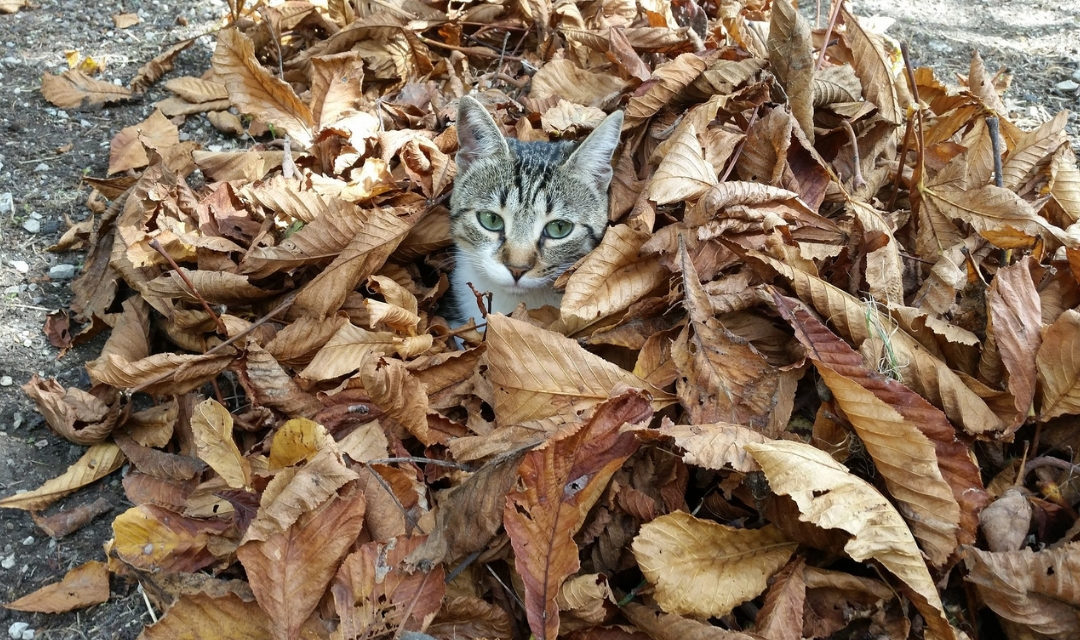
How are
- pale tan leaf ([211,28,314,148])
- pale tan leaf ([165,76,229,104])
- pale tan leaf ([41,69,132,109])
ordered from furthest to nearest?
pale tan leaf ([165,76,229,104]) → pale tan leaf ([41,69,132,109]) → pale tan leaf ([211,28,314,148])

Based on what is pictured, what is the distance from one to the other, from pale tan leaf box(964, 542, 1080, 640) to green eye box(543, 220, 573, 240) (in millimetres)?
1711

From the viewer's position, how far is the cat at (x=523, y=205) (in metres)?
2.88

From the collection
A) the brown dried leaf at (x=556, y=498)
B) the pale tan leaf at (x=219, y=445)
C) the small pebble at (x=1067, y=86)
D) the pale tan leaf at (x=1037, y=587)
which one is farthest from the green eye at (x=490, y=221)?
the small pebble at (x=1067, y=86)

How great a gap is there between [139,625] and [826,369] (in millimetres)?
1764

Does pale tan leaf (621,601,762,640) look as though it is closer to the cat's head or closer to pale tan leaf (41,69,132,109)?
the cat's head

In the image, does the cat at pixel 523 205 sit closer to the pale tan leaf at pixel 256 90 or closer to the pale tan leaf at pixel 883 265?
the pale tan leaf at pixel 256 90

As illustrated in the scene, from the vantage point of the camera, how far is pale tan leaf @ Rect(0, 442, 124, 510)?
223cm

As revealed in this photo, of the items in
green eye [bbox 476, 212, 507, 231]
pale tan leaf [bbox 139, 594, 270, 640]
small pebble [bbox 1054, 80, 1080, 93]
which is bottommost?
pale tan leaf [bbox 139, 594, 270, 640]

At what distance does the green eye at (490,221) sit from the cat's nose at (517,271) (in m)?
0.21

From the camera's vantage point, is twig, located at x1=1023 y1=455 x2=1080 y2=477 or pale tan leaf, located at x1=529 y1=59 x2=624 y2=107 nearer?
twig, located at x1=1023 y1=455 x2=1080 y2=477

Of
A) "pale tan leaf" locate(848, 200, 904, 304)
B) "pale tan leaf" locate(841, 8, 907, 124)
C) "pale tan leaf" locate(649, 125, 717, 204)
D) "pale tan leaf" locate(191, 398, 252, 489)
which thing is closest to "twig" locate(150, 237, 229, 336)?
"pale tan leaf" locate(191, 398, 252, 489)

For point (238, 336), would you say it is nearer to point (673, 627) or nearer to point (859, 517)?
point (673, 627)

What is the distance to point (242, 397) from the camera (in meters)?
2.54

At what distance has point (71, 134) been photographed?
343 centimetres
